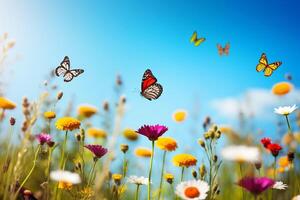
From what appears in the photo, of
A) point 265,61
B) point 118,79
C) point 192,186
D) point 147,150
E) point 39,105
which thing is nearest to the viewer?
point 39,105

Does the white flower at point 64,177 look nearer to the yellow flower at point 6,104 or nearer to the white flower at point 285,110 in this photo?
the yellow flower at point 6,104

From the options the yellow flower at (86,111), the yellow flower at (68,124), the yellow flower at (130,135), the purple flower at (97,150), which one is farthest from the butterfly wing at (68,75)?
the purple flower at (97,150)

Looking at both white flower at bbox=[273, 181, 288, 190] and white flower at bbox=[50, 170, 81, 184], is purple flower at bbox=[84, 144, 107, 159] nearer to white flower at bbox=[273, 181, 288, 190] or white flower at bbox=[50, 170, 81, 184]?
white flower at bbox=[50, 170, 81, 184]

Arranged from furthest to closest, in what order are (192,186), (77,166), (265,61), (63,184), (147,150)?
1. (265,61)
2. (147,150)
3. (77,166)
4. (63,184)
5. (192,186)

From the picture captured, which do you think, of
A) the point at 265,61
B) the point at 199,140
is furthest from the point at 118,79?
the point at 265,61

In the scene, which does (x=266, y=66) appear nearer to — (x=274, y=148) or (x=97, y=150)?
(x=274, y=148)

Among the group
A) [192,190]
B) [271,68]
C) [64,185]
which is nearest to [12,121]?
[64,185]

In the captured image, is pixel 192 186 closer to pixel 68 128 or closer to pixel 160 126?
pixel 160 126

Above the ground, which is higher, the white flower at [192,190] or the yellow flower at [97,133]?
the yellow flower at [97,133]
